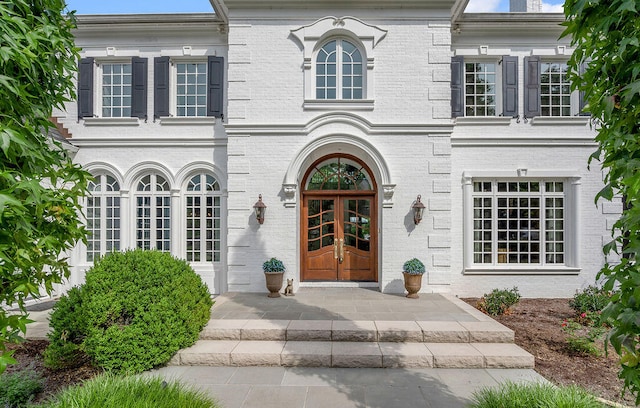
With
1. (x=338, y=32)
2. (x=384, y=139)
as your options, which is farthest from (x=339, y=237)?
(x=338, y=32)

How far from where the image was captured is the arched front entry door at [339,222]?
857cm

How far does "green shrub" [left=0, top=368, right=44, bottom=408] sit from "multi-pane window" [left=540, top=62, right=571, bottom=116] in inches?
457

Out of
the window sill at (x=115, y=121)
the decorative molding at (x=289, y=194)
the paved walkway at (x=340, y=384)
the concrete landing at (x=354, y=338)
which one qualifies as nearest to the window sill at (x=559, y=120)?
the concrete landing at (x=354, y=338)

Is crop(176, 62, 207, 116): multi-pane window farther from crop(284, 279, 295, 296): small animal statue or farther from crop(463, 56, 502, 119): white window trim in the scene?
crop(463, 56, 502, 119): white window trim

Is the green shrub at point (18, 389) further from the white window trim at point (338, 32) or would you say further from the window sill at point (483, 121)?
the window sill at point (483, 121)

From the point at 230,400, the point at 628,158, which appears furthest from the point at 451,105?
the point at 230,400

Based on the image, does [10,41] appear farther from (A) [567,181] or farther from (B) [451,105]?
(A) [567,181]

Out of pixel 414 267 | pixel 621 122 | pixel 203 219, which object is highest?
pixel 621 122

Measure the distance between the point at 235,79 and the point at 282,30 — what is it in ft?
5.59

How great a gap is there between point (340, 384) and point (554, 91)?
929 centimetres

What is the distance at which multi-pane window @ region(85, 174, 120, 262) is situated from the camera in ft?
29.3

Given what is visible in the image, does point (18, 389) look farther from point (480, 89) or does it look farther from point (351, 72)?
point (480, 89)

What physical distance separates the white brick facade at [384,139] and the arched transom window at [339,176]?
0.28m

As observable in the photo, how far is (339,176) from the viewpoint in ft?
28.8
